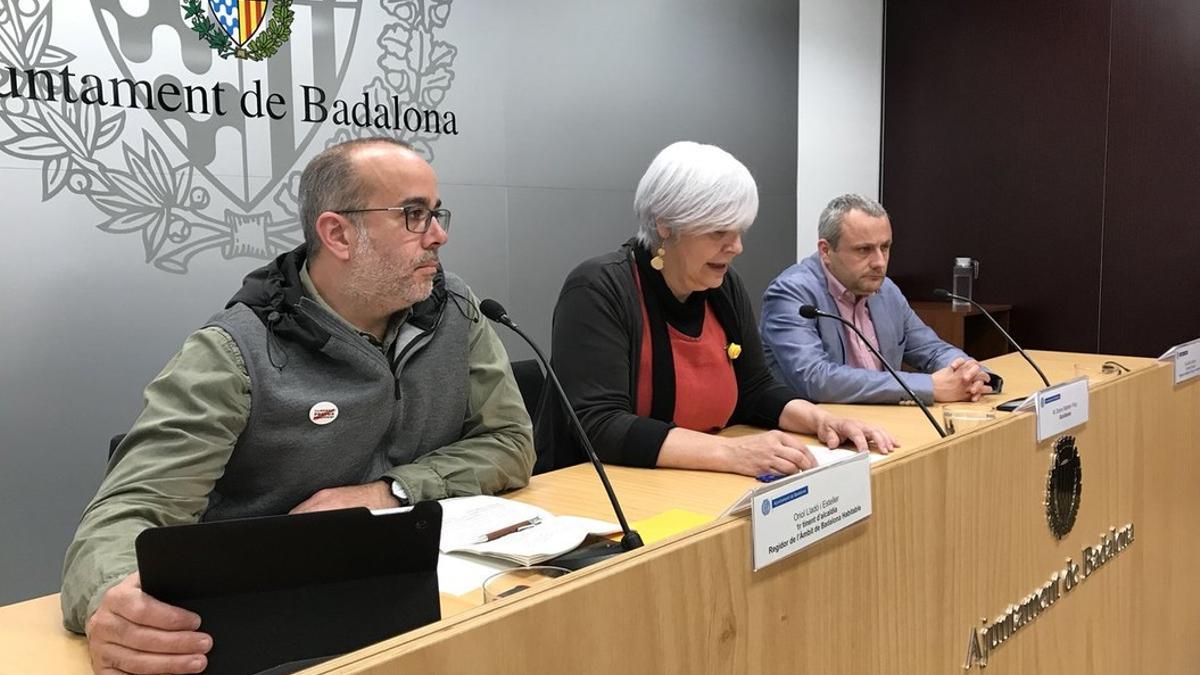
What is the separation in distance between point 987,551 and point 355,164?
121 cm

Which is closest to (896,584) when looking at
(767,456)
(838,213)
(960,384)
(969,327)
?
(767,456)

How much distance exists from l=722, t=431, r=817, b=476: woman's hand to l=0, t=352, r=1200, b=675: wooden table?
30mm

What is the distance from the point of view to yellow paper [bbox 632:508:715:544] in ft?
4.43

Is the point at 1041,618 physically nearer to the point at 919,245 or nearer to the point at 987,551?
the point at 987,551

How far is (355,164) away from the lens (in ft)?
5.27

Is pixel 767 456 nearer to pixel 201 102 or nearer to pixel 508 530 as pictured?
pixel 508 530

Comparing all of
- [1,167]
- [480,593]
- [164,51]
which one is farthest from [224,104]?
[480,593]

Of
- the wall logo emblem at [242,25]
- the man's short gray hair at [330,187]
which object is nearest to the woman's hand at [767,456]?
the man's short gray hair at [330,187]

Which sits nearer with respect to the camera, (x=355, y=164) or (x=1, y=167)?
(x=355, y=164)

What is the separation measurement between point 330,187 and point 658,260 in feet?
2.55

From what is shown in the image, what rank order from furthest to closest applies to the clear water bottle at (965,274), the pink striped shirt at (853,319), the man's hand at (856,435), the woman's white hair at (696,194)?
the clear water bottle at (965,274)
the pink striped shirt at (853,319)
the woman's white hair at (696,194)
the man's hand at (856,435)

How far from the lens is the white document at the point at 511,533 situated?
1.22 meters

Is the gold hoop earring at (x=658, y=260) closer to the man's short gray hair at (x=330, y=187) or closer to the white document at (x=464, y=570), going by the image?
the man's short gray hair at (x=330, y=187)

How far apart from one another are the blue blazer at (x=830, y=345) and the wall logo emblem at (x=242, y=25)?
1.68 metres
